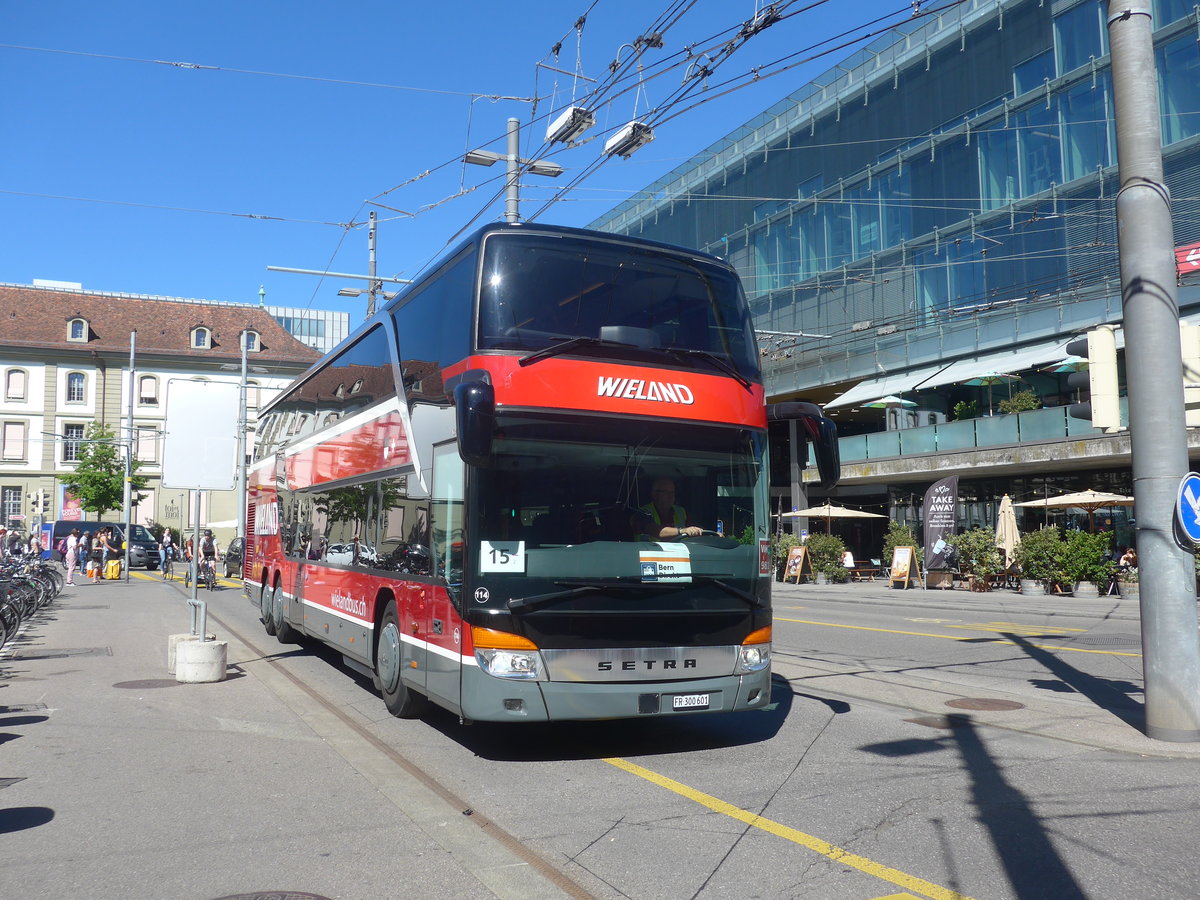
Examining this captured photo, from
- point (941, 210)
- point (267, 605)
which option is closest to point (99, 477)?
point (941, 210)

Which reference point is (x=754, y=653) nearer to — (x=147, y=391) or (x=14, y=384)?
(x=147, y=391)

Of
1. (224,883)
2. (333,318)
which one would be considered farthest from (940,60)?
(333,318)

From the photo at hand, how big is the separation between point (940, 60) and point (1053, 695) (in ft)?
108

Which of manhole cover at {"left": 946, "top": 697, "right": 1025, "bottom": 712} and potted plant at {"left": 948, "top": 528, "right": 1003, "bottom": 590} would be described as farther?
potted plant at {"left": 948, "top": 528, "right": 1003, "bottom": 590}

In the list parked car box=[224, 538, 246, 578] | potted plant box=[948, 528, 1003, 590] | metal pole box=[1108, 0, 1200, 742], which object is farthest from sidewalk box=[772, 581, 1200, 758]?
parked car box=[224, 538, 246, 578]

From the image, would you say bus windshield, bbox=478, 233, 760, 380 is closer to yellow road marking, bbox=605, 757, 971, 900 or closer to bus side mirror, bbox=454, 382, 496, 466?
bus side mirror, bbox=454, 382, 496, 466

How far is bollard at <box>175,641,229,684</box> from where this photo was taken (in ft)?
37.9

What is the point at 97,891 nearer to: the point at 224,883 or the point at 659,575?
the point at 224,883

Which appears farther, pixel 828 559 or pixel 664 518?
pixel 828 559

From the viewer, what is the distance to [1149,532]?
28.1 ft

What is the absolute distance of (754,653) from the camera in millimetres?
8164

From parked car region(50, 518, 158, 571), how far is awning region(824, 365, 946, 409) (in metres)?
32.4

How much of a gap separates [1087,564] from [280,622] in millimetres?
21083

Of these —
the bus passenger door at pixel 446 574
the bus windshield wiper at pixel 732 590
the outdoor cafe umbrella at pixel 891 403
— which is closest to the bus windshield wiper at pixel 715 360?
the bus windshield wiper at pixel 732 590
